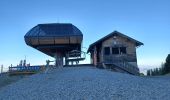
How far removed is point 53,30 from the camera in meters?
43.1

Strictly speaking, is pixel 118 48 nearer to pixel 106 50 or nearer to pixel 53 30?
pixel 106 50

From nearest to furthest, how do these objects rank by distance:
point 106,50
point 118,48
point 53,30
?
point 118,48 → point 106,50 → point 53,30

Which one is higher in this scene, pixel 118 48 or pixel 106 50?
pixel 118 48

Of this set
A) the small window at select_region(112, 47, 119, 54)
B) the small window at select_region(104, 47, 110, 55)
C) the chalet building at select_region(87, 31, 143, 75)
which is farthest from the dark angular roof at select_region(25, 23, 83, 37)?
the small window at select_region(112, 47, 119, 54)

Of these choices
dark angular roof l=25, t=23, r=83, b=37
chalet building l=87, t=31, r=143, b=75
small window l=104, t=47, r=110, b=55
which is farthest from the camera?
dark angular roof l=25, t=23, r=83, b=37

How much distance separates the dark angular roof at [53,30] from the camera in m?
42.4

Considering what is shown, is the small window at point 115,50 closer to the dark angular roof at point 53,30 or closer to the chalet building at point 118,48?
the chalet building at point 118,48

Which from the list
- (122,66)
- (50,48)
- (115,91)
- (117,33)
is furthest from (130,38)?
(115,91)

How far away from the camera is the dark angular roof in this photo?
42438 millimetres

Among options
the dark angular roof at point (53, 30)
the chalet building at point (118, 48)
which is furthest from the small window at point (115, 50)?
the dark angular roof at point (53, 30)

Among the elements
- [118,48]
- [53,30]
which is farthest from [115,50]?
[53,30]

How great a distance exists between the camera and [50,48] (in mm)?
44250

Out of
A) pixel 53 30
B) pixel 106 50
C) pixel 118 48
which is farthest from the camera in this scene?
pixel 53 30

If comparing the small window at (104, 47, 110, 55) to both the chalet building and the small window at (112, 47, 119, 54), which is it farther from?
the small window at (112, 47, 119, 54)
